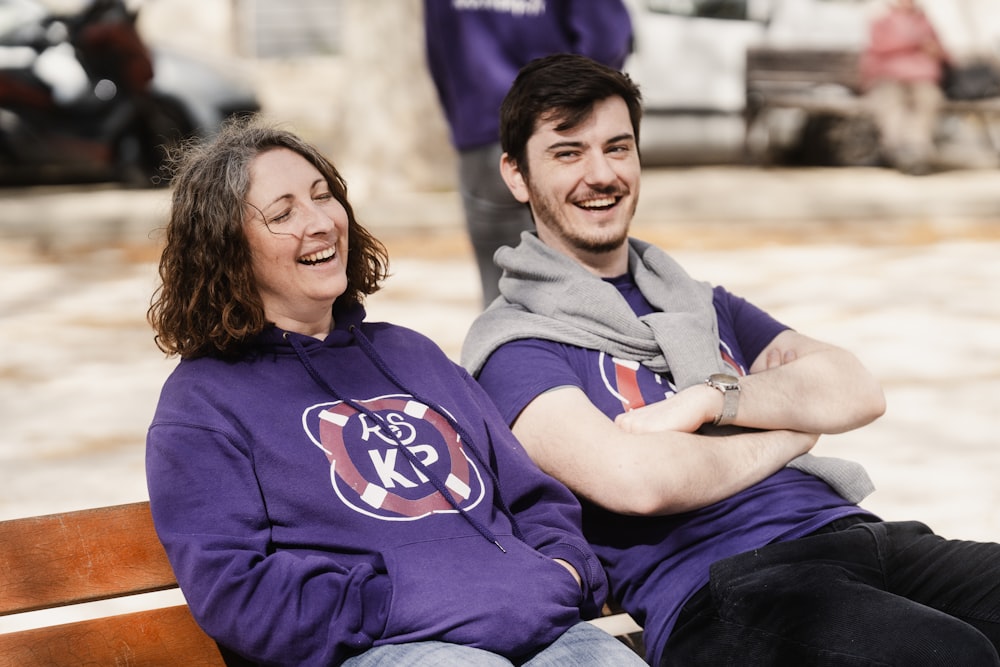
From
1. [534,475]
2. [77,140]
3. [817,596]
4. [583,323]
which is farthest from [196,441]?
[77,140]

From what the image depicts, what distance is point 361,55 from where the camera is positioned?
501 inches

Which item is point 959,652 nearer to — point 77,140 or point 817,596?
point 817,596

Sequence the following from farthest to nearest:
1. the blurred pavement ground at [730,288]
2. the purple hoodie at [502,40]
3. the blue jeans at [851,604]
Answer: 1. the blurred pavement ground at [730,288]
2. the purple hoodie at [502,40]
3. the blue jeans at [851,604]

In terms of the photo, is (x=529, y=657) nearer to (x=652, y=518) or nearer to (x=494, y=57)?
(x=652, y=518)

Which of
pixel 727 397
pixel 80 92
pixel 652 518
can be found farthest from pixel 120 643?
pixel 80 92

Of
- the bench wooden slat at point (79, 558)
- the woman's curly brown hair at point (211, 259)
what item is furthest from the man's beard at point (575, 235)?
the bench wooden slat at point (79, 558)

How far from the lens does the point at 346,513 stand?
2518 millimetres

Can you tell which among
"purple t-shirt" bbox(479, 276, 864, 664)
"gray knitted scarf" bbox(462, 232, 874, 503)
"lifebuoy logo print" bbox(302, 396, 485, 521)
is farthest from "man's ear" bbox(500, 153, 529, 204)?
"lifebuoy logo print" bbox(302, 396, 485, 521)

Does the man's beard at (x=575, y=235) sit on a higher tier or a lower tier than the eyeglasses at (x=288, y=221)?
lower

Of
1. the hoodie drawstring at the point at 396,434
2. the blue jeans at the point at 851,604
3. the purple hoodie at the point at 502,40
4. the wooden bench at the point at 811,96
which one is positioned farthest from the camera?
the wooden bench at the point at 811,96

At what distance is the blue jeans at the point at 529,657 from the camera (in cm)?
239

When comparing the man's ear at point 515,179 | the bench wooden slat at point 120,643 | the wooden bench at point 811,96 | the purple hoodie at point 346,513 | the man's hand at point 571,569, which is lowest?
the wooden bench at point 811,96

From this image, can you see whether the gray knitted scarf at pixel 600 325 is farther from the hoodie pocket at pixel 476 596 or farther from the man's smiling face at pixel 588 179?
the hoodie pocket at pixel 476 596

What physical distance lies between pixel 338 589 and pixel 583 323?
987mm
